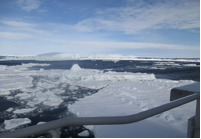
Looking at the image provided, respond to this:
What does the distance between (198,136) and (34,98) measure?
27.8 ft

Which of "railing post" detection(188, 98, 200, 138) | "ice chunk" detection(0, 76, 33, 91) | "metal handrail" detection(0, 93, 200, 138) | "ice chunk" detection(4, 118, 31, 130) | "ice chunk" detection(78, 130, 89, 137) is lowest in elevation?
"ice chunk" detection(78, 130, 89, 137)

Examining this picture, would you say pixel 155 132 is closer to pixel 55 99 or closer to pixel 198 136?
pixel 198 136

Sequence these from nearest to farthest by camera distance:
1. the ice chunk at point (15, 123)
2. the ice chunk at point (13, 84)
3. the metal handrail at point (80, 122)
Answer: the metal handrail at point (80, 122) → the ice chunk at point (15, 123) → the ice chunk at point (13, 84)

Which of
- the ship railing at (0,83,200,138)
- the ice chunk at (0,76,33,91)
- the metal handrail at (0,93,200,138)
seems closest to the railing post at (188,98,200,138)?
the ship railing at (0,83,200,138)

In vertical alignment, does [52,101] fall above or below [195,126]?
below

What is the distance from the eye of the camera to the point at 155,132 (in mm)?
3451

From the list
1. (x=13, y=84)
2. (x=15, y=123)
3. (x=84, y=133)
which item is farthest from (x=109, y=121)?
(x=13, y=84)

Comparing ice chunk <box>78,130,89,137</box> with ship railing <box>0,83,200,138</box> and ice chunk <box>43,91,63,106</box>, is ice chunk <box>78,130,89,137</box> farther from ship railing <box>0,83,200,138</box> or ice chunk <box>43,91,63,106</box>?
ship railing <box>0,83,200,138</box>

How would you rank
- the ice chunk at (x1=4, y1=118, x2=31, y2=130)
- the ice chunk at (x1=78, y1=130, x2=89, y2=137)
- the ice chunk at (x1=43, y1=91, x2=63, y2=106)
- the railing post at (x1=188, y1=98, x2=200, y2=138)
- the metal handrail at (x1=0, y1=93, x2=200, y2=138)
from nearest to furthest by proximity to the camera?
1. the metal handrail at (x1=0, y1=93, x2=200, y2=138)
2. the railing post at (x1=188, y1=98, x2=200, y2=138)
3. the ice chunk at (x1=78, y1=130, x2=89, y2=137)
4. the ice chunk at (x1=4, y1=118, x2=31, y2=130)
5. the ice chunk at (x1=43, y1=91, x2=63, y2=106)

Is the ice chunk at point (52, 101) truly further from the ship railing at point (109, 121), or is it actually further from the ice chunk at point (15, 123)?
the ship railing at point (109, 121)

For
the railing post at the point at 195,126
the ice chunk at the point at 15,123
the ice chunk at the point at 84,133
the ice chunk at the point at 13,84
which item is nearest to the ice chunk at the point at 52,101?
the ice chunk at the point at 15,123

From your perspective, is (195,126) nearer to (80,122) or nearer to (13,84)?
(80,122)

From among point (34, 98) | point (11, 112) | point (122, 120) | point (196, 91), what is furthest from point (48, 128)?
point (34, 98)

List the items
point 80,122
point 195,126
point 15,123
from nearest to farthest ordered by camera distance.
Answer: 1. point 80,122
2. point 195,126
3. point 15,123
